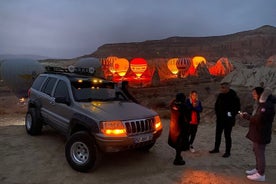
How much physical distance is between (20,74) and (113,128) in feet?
69.0

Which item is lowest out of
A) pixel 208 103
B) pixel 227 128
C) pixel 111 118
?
pixel 208 103

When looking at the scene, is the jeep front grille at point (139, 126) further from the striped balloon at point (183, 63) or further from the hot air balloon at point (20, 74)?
the striped balloon at point (183, 63)

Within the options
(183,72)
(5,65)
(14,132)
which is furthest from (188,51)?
(14,132)

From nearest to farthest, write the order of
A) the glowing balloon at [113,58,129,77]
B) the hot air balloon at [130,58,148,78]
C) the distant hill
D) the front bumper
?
the front bumper < the hot air balloon at [130,58,148,78] < the glowing balloon at [113,58,129,77] < the distant hill

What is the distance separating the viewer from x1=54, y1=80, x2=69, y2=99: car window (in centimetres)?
719

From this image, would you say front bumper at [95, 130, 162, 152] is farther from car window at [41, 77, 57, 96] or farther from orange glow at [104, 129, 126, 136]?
car window at [41, 77, 57, 96]

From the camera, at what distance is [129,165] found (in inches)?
261

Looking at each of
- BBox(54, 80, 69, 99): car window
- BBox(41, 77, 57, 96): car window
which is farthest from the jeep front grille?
BBox(41, 77, 57, 96): car window

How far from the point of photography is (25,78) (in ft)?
79.8

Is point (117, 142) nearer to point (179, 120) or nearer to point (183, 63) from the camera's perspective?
point (179, 120)

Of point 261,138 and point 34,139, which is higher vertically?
point 261,138

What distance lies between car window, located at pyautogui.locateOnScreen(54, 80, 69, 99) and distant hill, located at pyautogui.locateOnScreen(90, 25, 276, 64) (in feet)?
363

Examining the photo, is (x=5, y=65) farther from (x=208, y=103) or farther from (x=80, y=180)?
(x=80, y=180)

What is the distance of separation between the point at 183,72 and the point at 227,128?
160 ft
